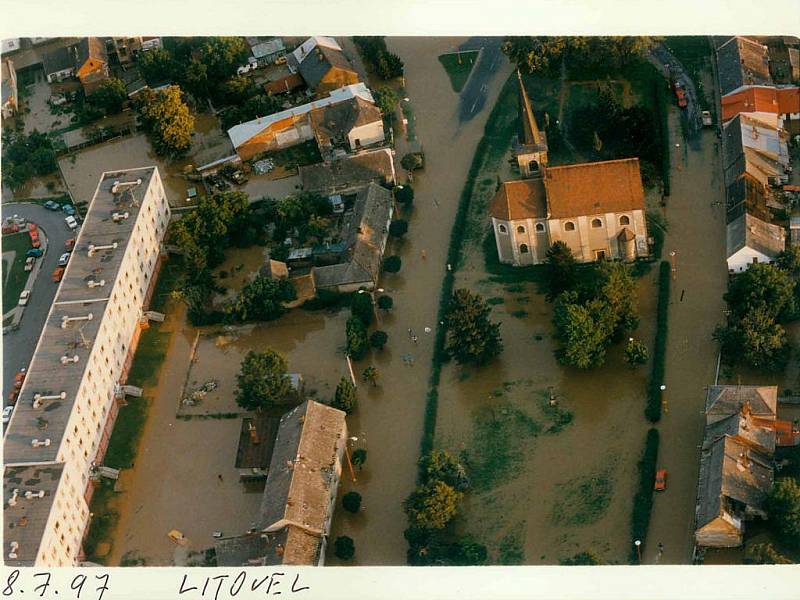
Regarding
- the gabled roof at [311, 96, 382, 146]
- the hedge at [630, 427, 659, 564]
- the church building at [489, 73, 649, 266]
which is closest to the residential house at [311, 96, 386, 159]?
the gabled roof at [311, 96, 382, 146]

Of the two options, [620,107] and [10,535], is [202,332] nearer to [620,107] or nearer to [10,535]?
[10,535]

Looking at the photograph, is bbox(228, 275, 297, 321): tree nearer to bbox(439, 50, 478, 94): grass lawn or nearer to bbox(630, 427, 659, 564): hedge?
bbox(630, 427, 659, 564): hedge

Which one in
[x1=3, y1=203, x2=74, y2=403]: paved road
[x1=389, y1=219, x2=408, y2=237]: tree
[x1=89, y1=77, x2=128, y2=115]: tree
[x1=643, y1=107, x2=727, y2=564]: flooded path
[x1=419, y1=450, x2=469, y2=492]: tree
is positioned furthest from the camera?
[x1=89, y1=77, x2=128, y2=115]: tree

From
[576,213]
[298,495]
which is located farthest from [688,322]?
[298,495]

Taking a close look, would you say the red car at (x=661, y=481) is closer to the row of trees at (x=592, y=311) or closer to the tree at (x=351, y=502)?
the row of trees at (x=592, y=311)

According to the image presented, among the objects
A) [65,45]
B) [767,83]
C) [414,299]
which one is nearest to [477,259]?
[414,299]
